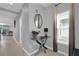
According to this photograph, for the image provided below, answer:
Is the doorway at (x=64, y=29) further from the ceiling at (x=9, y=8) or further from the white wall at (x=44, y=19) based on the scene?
the ceiling at (x=9, y=8)

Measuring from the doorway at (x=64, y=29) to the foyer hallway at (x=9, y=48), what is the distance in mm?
701

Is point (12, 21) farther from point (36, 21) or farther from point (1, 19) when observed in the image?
point (36, 21)

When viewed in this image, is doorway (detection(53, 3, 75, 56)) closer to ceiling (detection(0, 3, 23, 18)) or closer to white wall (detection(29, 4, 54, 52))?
white wall (detection(29, 4, 54, 52))

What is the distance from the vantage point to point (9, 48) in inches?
90.6

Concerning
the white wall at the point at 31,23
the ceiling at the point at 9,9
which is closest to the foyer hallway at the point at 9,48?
the white wall at the point at 31,23

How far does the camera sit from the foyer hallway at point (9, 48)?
228 centimetres

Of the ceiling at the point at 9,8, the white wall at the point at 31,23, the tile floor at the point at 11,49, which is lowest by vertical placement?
the tile floor at the point at 11,49

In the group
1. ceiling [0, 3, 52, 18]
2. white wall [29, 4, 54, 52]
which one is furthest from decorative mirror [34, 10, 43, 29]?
ceiling [0, 3, 52, 18]

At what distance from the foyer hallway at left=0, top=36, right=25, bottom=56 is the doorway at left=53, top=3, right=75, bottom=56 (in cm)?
70

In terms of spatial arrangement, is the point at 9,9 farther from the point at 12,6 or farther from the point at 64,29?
the point at 64,29

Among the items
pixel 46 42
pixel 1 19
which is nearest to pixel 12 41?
pixel 1 19

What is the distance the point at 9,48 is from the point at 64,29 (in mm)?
1129

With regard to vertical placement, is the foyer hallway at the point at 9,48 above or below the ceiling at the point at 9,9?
below

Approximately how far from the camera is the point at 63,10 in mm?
2277
